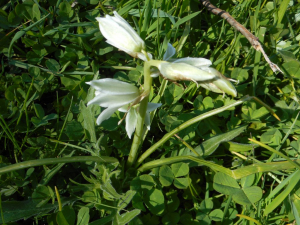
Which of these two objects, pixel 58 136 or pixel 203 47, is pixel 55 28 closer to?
pixel 58 136

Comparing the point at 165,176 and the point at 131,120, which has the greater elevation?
the point at 131,120

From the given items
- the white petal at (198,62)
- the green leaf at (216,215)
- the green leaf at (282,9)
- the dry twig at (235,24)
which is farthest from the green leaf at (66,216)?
the green leaf at (282,9)

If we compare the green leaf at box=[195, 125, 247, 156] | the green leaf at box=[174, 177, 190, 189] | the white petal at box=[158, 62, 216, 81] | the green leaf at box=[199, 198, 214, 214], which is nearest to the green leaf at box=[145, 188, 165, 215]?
the green leaf at box=[174, 177, 190, 189]

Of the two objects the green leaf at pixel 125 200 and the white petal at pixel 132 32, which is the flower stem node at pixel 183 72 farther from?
the green leaf at pixel 125 200

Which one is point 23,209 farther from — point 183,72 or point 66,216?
point 183,72

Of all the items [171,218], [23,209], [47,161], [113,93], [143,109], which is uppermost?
[113,93]

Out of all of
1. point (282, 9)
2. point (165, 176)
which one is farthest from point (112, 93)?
point (282, 9)
